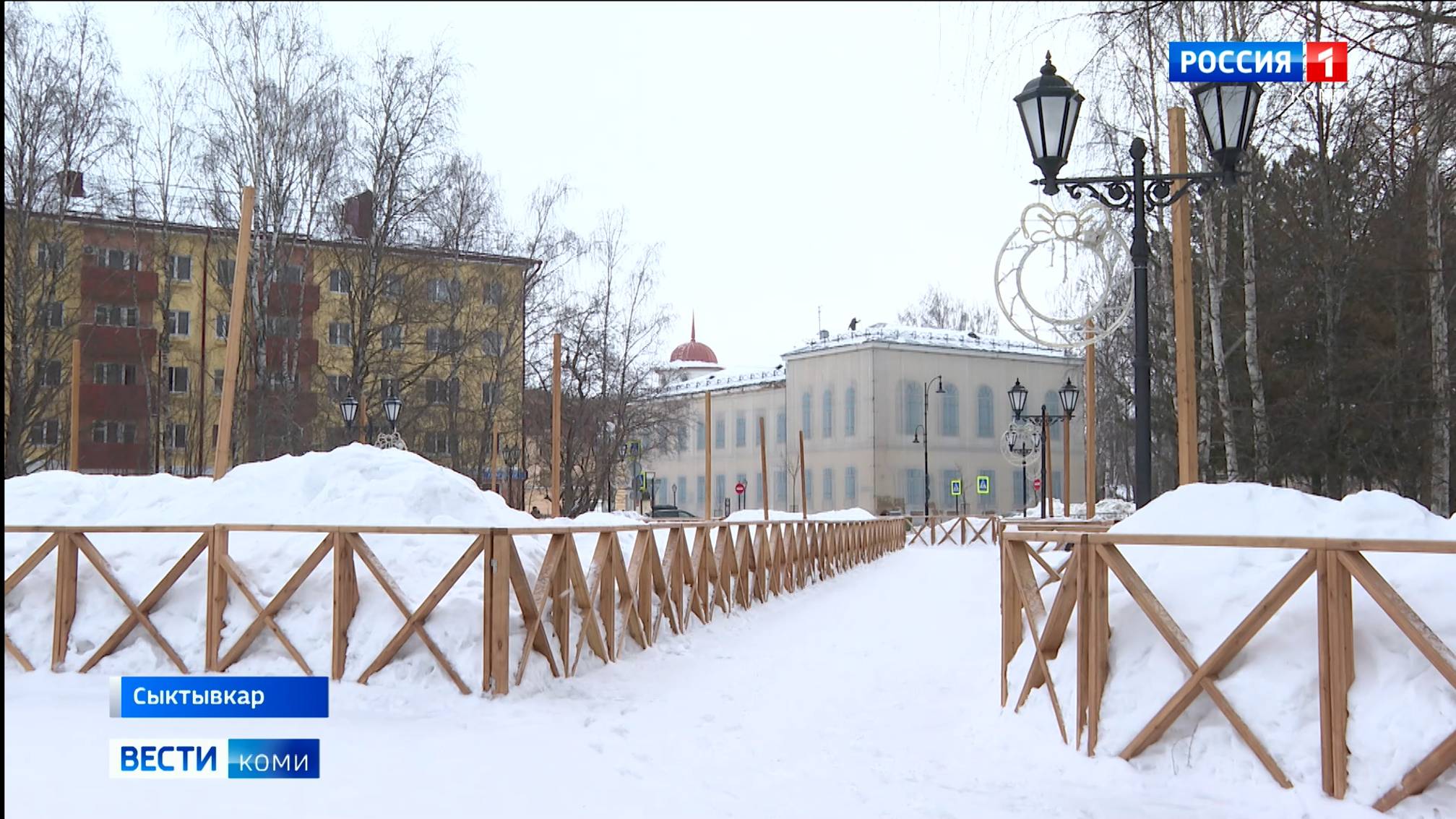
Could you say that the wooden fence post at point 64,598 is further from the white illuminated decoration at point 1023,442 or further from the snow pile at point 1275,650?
the white illuminated decoration at point 1023,442

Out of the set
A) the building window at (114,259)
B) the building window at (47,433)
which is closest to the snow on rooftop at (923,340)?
the building window at (114,259)

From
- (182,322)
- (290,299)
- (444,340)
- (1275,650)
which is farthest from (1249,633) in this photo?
(182,322)

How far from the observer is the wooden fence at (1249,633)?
519 centimetres

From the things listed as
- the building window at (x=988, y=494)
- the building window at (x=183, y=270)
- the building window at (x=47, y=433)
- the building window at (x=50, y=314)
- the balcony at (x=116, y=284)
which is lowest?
the building window at (x=988, y=494)

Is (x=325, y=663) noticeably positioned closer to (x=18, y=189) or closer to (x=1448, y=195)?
(x=1448, y=195)

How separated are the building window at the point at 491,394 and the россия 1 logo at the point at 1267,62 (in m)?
25.4

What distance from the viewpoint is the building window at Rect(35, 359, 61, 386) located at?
28.0 meters

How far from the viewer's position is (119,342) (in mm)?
38688

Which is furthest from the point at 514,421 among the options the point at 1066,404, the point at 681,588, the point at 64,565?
the point at 64,565

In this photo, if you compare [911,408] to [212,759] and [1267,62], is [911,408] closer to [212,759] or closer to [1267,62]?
[1267,62]

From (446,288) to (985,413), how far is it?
41539 millimetres

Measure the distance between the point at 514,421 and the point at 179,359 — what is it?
645 inches

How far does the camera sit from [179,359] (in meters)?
43.2

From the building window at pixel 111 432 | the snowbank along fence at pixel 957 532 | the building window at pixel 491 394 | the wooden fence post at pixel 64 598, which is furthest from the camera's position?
the snowbank along fence at pixel 957 532
